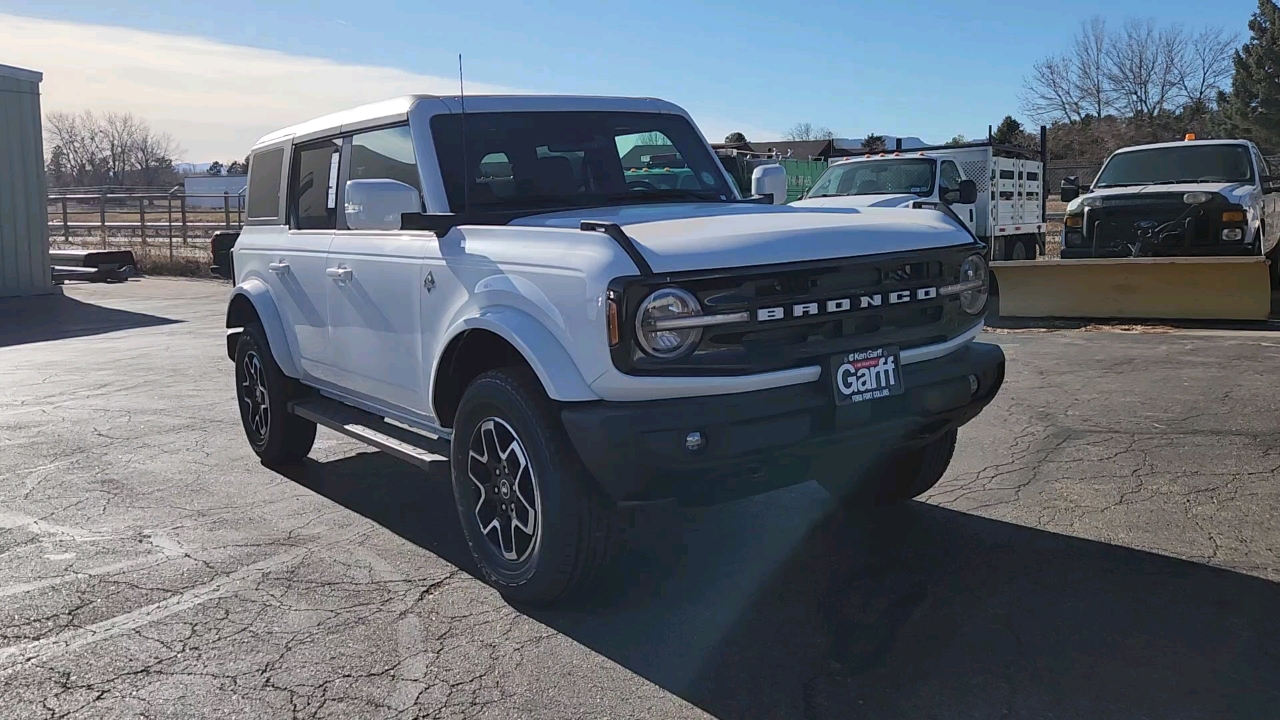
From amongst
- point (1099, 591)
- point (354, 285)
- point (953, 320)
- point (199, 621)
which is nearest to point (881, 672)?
point (1099, 591)

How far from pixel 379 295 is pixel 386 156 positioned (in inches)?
29.1

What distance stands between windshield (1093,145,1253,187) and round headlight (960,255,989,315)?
9.88 m

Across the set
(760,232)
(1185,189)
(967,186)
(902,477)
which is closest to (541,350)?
(760,232)

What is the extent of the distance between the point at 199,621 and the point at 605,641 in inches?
62.3

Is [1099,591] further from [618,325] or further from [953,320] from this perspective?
[618,325]

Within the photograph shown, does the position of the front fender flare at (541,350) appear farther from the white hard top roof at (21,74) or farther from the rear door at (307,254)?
the white hard top roof at (21,74)

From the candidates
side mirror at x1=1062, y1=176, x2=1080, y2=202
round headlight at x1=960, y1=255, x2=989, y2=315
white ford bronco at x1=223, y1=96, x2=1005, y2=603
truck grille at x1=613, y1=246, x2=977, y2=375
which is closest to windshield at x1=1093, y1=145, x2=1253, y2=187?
side mirror at x1=1062, y1=176, x2=1080, y2=202

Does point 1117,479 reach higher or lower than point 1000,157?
lower

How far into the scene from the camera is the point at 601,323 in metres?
3.76

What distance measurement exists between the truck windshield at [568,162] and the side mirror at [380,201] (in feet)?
0.96

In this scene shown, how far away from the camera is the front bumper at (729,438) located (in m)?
3.68

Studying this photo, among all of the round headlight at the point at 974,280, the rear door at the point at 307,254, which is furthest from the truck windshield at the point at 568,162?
the round headlight at the point at 974,280

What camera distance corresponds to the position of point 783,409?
12.5ft

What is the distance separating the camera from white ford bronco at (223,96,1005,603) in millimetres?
3775
